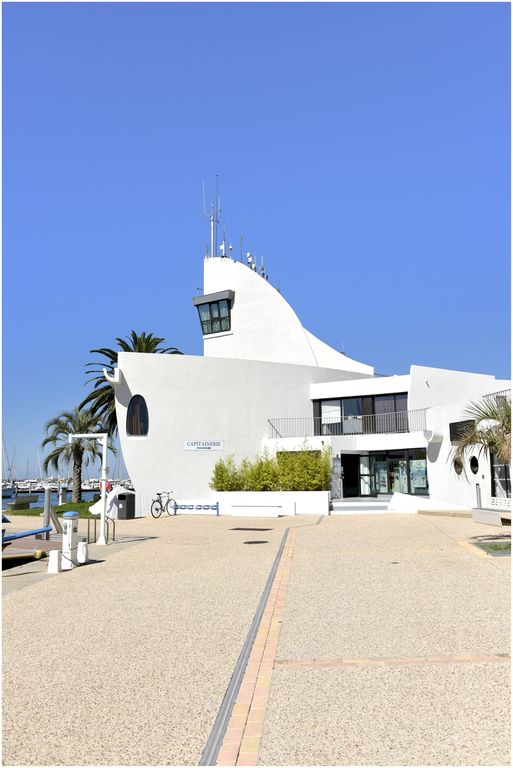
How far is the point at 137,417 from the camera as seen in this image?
96.7ft

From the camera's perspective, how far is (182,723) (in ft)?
14.8

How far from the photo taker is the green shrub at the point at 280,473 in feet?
88.3

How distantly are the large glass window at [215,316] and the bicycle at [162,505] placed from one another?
1251 cm

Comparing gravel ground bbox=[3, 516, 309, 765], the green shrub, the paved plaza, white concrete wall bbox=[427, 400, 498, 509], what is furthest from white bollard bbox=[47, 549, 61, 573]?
the green shrub

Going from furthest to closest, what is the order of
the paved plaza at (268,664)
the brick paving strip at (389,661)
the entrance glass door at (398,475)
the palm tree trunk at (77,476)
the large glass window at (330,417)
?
1. the palm tree trunk at (77,476)
2. the large glass window at (330,417)
3. the entrance glass door at (398,475)
4. the brick paving strip at (389,661)
5. the paved plaza at (268,664)

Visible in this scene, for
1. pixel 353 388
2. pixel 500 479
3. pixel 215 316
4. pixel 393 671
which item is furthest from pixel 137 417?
pixel 393 671

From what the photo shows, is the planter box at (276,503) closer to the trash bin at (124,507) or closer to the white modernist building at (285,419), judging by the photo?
the white modernist building at (285,419)

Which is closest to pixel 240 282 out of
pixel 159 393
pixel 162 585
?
pixel 159 393

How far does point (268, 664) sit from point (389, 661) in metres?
1.07

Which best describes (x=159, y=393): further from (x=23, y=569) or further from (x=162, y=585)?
(x=162, y=585)

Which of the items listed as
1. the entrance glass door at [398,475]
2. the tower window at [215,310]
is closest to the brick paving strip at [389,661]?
the entrance glass door at [398,475]

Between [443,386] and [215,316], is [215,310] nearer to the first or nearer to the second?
[215,316]

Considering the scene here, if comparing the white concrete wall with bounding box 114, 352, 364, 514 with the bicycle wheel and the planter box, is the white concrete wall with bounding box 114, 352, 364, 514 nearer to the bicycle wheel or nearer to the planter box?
the bicycle wheel

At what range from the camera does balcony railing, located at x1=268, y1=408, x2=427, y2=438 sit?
32.3 meters
